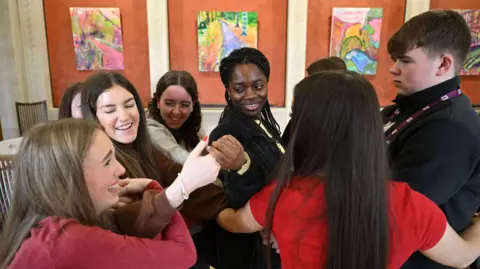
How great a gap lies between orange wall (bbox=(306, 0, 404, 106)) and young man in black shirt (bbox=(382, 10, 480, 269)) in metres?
3.10

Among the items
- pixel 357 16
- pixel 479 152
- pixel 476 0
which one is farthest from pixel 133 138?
pixel 476 0

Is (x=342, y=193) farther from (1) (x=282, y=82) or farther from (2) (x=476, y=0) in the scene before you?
(2) (x=476, y=0)

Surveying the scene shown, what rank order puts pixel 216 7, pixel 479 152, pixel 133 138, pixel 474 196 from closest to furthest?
pixel 479 152 < pixel 474 196 < pixel 133 138 < pixel 216 7

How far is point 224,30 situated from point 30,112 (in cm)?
250

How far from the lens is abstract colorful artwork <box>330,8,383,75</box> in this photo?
4.05 metres

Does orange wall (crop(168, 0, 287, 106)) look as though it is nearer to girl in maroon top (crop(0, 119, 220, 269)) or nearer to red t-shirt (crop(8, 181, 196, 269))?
girl in maroon top (crop(0, 119, 220, 269))

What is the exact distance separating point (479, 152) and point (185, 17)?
365 cm

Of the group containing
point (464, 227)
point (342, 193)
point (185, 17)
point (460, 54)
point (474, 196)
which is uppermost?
point (185, 17)

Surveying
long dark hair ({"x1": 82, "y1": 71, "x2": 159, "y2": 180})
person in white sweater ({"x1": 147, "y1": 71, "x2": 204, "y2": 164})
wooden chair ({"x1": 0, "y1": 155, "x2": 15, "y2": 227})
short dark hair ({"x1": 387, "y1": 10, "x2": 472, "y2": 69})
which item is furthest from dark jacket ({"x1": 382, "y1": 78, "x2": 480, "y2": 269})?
wooden chair ({"x1": 0, "y1": 155, "x2": 15, "y2": 227})

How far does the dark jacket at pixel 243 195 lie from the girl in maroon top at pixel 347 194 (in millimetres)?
180

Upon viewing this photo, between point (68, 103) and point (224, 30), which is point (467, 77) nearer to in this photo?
point (224, 30)

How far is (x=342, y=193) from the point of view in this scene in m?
0.85

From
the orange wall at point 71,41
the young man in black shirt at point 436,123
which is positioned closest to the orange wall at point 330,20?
the orange wall at point 71,41

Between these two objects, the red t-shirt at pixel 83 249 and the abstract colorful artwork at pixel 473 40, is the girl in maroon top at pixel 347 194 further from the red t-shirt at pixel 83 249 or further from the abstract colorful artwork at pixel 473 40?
the abstract colorful artwork at pixel 473 40
